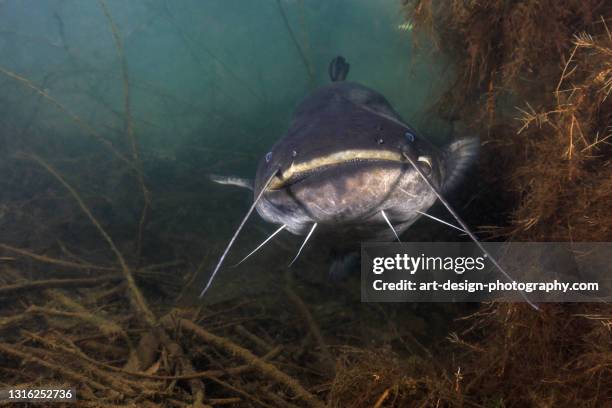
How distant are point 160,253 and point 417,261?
2.79 metres

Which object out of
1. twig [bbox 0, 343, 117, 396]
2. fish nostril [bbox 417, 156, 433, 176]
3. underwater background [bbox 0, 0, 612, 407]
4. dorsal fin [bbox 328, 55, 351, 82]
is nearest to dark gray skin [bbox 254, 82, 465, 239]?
fish nostril [bbox 417, 156, 433, 176]

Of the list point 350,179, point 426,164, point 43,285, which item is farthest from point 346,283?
point 43,285

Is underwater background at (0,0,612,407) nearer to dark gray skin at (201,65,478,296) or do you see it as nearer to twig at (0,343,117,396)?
twig at (0,343,117,396)

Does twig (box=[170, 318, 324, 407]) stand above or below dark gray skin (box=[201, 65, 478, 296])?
below

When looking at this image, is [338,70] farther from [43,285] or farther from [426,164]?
[43,285]

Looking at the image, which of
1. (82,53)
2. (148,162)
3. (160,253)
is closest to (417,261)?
(160,253)

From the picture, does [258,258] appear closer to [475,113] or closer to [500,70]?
[475,113]

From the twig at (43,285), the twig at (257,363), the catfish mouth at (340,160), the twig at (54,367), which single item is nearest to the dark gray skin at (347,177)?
the catfish mouth at (340,160)

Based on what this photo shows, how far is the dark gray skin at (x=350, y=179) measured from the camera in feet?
5.07

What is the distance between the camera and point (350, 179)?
1521 millimetres

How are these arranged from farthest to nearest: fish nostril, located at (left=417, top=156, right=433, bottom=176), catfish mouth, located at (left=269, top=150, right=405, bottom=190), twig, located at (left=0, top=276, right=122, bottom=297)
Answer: twig, located at (left=0, top=276, right=122, bottom=297) → fish nostril, located at (left=417, top=156, right=433, bottom=176) → catfish mouth, located at (left=269, top=150, right=405, bottom=190)

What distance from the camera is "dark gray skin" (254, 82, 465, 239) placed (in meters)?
1.55

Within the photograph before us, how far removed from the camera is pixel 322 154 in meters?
1.54

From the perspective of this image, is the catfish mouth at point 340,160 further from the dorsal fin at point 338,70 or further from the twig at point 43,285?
the dorsal fin at point 338,70
